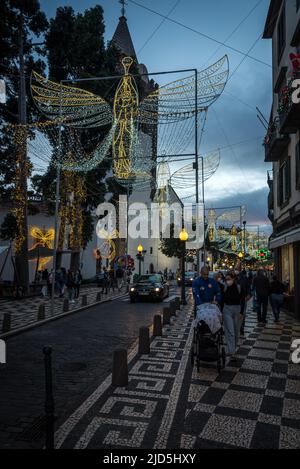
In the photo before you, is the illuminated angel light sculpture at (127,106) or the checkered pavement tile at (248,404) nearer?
the checkered pavement tile at (248,404)

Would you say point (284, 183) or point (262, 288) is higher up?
point (284, 183)

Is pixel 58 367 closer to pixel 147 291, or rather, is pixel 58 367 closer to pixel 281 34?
pixel 147 291

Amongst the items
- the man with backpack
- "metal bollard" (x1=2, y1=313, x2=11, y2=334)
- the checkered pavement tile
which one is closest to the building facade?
the man with backpack

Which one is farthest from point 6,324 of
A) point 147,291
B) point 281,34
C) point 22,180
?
point 281,34

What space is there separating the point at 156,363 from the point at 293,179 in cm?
1125

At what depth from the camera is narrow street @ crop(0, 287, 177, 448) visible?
491 centimetres

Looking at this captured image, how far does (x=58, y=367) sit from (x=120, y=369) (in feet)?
6.34

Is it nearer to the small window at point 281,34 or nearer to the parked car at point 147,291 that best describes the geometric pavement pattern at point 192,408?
the parked car at point 147,291

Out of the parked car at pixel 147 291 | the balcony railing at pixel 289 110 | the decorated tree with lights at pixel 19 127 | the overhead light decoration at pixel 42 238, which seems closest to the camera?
the balcony railing at pixel 289 110

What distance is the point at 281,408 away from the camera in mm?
5398

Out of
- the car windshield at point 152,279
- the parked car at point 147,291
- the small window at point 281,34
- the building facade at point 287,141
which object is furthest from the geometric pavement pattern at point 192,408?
the small window at point 281,34

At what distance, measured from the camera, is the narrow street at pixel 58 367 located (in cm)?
491

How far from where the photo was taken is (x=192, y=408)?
5375mm
